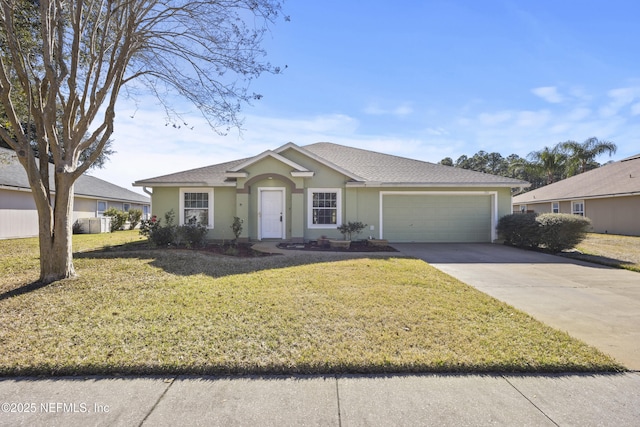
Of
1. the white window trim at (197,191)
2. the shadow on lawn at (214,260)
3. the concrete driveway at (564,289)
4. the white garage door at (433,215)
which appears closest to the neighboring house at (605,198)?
the white garage door at (433,215)

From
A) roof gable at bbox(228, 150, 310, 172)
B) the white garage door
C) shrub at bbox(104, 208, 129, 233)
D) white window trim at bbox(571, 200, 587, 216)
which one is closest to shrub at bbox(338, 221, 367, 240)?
the white garage door

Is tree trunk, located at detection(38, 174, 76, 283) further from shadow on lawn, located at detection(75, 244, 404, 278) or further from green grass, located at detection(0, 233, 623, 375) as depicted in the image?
shadow on lawn, located at detection(75, 244, 404, 278)

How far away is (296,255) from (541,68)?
38.7 ft

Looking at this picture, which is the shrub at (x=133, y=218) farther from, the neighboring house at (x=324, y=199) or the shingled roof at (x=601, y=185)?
the shingled roof at (x=601, y=185)

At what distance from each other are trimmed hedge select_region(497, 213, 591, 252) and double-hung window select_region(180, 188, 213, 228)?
1262 centimetres

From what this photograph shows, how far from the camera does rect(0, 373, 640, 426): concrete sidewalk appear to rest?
2.42 m

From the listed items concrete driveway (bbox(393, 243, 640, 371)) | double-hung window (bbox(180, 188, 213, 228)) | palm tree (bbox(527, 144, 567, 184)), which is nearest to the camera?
concrete driveway (bbox(393, 243, 640, 371))

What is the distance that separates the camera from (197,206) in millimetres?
13102

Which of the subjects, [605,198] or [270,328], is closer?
[270,328]

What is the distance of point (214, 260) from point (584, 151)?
1394 inches

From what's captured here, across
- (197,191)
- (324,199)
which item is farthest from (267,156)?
(197,191)

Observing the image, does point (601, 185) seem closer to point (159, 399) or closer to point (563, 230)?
point (563, 230)

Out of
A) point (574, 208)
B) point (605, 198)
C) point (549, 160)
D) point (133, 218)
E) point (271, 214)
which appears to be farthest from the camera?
point (549, 160)

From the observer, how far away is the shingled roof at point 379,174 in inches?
502
